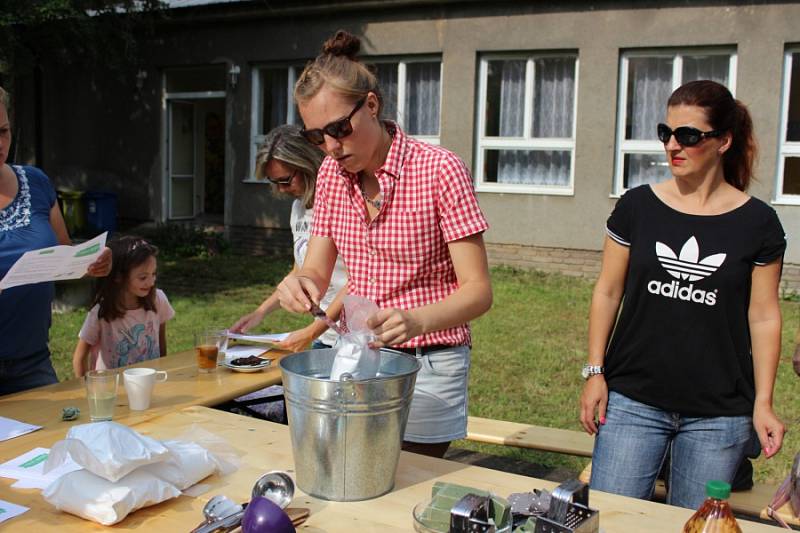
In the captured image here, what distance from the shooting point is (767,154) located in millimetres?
9344

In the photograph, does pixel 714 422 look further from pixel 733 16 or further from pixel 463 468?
pixel 733 16

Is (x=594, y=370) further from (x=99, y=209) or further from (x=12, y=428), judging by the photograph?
(x=99, y=209)

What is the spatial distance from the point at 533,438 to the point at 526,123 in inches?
303

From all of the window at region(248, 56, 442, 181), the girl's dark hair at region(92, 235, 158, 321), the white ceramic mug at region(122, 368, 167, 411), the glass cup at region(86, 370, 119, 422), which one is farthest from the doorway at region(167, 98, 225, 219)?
the glass cup at region(86, 370, 119, 422)

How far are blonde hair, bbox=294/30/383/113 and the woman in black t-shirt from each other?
3.20 feet

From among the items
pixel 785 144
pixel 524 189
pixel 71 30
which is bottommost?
pixel 524 189

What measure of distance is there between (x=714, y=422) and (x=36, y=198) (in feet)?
8.40

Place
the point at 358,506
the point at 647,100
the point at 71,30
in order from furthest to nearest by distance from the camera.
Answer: the point at 71,30 → the point at 647,100 → the point at 358,506

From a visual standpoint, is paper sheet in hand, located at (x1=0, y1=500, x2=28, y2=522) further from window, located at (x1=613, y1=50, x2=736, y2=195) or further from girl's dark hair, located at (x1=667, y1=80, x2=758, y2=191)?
window, located at (x1=613, y1=50, x2=736, y2=195)

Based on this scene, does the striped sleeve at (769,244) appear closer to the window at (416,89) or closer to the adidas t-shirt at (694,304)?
the adidas t-shirt at (694,304)

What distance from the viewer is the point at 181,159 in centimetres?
1415

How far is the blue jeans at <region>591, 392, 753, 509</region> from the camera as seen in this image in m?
2.39

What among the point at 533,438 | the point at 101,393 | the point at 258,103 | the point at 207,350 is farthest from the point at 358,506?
the point at 258,103

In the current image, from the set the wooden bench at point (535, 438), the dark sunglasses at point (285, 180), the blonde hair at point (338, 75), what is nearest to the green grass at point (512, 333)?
the wooden bench at point (535, 438)
